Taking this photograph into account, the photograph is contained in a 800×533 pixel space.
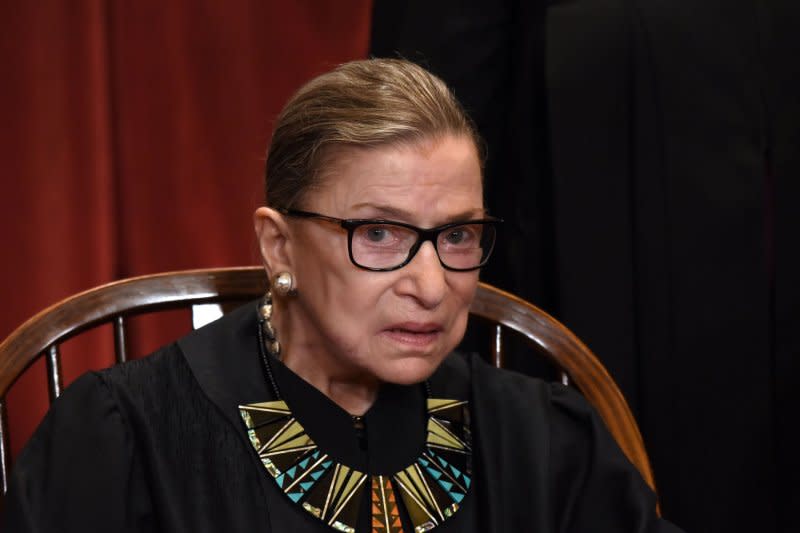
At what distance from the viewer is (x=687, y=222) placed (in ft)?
7.03

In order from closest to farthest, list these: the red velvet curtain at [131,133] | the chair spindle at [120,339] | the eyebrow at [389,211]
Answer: the eyebrow at [389,211] → the chair spindle at [120,339] → the red velvet curtain at [131,133]

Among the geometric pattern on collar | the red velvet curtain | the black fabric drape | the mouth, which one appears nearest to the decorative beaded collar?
the geometric pattern on collar

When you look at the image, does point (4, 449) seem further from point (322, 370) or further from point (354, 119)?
point (354, 119)

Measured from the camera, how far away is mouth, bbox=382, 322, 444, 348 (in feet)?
4.34

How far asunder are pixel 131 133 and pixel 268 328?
3.60 ft

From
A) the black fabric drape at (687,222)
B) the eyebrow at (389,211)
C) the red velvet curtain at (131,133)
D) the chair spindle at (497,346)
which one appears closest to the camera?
the eyebrow at (389,211)

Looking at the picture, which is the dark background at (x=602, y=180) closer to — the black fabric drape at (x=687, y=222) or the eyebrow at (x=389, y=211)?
the black fabric drape at (x=687, y=222)

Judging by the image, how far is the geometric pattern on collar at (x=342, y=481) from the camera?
1.39 metres

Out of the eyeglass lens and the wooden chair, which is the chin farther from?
the wooden chair

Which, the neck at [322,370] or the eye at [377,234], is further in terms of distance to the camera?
the neck at [322,370]

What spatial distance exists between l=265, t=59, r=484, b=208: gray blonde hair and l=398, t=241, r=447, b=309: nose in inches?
5.6

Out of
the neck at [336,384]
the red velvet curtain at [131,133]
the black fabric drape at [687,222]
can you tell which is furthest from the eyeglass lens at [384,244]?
the red velvet curtain at [131,133]

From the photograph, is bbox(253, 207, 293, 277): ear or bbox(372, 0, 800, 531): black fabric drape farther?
bbox(372, 0, 800, 531): black fabric drape

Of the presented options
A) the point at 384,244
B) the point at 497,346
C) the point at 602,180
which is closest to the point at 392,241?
the point at 384,244
